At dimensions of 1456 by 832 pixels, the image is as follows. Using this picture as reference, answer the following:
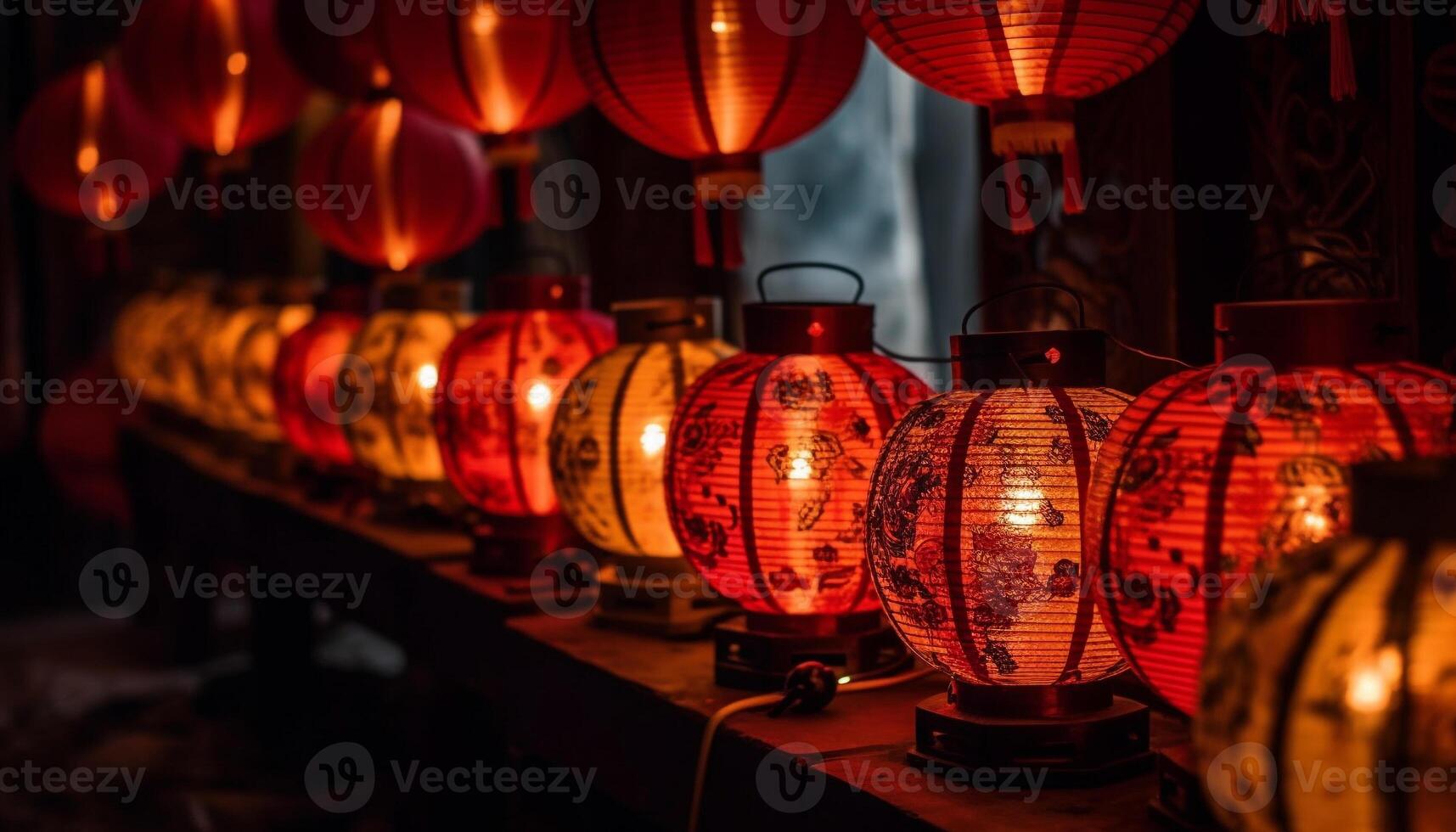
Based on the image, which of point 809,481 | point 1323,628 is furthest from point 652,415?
point 1323,628

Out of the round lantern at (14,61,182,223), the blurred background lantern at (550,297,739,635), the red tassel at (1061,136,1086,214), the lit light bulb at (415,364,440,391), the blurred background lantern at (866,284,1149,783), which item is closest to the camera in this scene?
the blurred background lantern at (866,284,1149,783)

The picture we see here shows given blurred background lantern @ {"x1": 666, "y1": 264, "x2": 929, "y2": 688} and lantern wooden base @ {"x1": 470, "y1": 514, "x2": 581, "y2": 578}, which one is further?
lantern wooden base @ {"x1": 470, "y1": 514, "x2": 581, "y2": 578}

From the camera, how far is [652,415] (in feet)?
7.44

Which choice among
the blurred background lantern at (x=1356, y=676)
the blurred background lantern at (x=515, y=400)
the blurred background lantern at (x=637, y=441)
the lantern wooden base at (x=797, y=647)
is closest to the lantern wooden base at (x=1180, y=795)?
the blurred background lantern at (x=1356, y=676)

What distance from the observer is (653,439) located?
2.25 metres

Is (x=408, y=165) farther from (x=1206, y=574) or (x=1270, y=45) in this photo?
(x=1206, y=574)

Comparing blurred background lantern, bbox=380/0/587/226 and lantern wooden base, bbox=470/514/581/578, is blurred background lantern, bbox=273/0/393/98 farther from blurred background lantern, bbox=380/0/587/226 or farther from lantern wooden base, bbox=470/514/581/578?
lantern wooden base, bbox=470/514/581/578

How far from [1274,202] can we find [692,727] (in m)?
0.96

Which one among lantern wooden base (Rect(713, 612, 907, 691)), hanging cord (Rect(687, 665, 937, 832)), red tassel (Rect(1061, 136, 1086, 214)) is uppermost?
red tassel (Rect(1061, 136, 1086, 214))

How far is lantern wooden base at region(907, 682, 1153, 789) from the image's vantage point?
161 cm

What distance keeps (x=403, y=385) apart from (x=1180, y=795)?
2.00 meters

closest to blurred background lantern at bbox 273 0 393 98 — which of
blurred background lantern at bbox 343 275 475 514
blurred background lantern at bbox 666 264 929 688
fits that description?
blurred background lantern at bbox 343 275 475 514

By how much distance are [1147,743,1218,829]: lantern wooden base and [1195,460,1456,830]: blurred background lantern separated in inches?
13.7

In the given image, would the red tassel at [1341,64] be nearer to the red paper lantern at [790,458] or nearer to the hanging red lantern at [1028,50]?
the hanging red lantern at [1028,50]
